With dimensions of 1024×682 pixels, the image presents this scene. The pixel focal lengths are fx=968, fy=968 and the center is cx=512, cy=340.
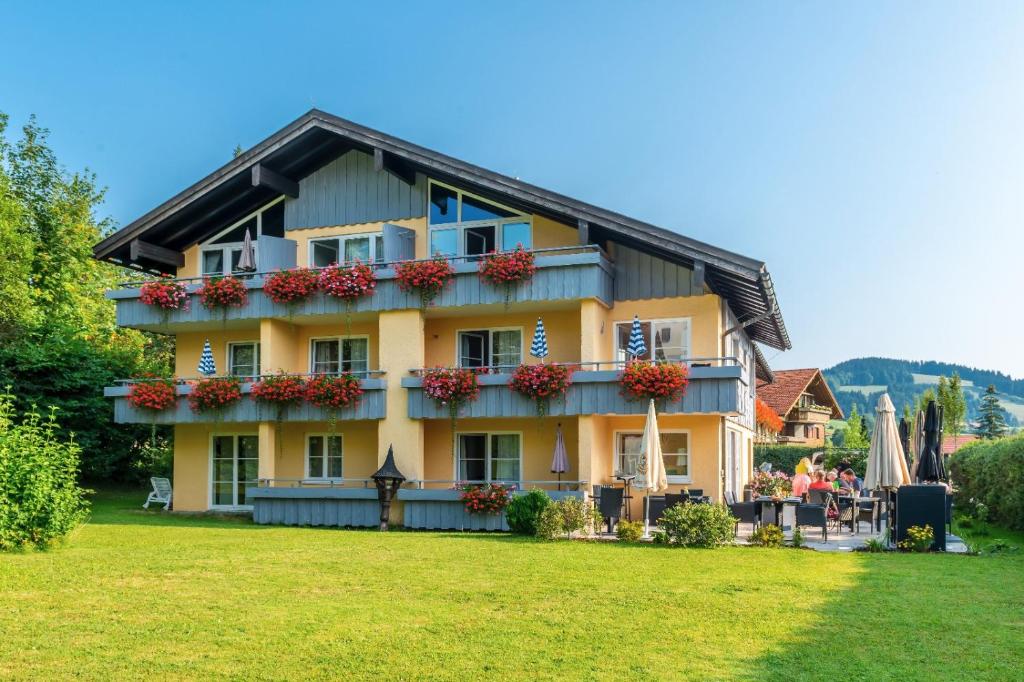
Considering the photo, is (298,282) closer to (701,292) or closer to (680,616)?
(701,292)

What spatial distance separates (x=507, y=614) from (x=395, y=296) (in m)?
13.4

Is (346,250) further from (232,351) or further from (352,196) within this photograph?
(232,351)

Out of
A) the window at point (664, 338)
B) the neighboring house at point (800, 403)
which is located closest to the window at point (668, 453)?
the window at point (664, 338)

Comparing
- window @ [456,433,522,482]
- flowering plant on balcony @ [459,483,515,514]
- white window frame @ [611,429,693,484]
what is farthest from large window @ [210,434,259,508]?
white window frame @ [611,429,693,484]

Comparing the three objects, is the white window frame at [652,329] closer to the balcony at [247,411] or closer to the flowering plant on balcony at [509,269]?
the flowering plant on balcony at [509,269]

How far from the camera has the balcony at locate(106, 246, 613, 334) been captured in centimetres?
2139

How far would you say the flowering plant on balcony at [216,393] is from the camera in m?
23.3

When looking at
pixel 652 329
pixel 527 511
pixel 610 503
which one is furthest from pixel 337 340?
pixel 610 503

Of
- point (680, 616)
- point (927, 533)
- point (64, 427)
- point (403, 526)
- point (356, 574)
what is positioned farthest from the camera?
point (64, 427)

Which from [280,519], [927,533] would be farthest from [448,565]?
[280,519]

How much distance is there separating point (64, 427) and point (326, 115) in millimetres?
13418

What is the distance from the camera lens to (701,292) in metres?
22.0

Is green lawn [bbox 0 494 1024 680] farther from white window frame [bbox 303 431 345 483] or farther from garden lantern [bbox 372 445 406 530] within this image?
white window frame [bbox 303 431 345 483]

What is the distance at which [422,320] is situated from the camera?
22828 millimetres
